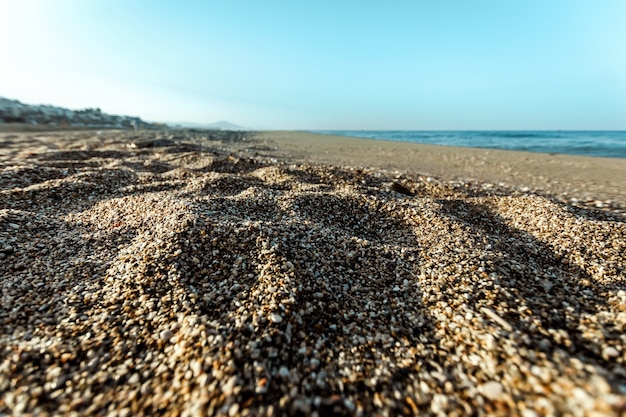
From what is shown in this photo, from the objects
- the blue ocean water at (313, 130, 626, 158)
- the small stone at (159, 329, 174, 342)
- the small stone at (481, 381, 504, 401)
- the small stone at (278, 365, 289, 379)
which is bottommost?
the small stone at (278, 365, 289, 379)

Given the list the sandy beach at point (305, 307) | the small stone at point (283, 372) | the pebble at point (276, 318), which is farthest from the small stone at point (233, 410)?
the pebble at point (276, 318)

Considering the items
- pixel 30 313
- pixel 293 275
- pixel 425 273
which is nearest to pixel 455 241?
pixel 425 273

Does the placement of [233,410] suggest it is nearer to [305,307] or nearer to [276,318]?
[276,318]

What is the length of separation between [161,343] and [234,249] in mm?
1341

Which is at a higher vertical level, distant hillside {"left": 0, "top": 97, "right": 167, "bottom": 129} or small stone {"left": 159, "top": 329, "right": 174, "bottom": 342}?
distant hillside {"left": 0, "top": 97, "right": 167, "bottom": 129}

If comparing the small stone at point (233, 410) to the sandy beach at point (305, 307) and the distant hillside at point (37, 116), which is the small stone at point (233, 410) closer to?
the sandy beach at point (305, 307)

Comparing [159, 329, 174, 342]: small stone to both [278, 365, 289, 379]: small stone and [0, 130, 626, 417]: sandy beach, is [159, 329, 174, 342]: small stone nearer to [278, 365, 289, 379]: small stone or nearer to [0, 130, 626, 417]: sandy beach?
[0, 130, 626, 417]: sandy beach

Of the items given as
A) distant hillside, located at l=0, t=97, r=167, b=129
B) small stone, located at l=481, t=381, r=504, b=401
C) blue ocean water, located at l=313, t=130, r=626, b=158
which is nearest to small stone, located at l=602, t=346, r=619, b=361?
small stone, located at l=481, t=381, r=504, b=401

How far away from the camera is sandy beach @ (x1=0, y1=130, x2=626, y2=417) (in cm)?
189

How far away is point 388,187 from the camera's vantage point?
6.78m

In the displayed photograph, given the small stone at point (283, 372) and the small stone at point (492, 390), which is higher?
the small stone at point (492, 390)

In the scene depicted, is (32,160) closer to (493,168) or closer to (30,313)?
(30,313)

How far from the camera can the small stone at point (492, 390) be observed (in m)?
1.84

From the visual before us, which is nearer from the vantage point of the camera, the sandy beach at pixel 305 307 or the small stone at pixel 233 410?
the small stone at pixel 233 410
